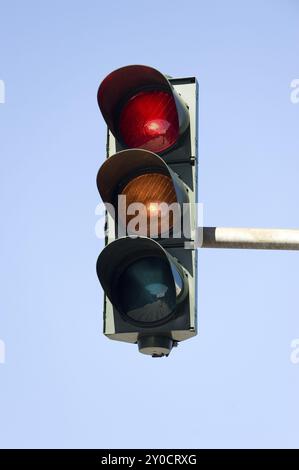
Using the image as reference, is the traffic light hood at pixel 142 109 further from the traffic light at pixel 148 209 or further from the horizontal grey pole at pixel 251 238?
the horizontal grey pole at pixel 251 238

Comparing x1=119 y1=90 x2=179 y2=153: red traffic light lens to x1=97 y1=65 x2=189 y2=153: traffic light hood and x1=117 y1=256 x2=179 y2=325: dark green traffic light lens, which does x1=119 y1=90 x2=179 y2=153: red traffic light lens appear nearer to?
x1=97 y1=65 x2=189 y2=153: traffic light hood

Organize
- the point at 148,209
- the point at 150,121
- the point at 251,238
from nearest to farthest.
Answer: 1. the point at 251,238
2. the point at 148,209
3. the point at 150,121

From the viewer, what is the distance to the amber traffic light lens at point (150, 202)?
10.2ft

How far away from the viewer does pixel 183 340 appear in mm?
3027

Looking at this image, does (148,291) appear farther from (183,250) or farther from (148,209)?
(148,209)

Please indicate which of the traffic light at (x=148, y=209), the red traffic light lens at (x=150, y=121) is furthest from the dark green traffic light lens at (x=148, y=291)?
the red traffic light lens at (x=150, y=121)

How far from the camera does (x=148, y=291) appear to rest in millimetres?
3055

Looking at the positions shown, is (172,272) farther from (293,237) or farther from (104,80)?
(104,80)

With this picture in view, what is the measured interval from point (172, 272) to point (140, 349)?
1.26ft

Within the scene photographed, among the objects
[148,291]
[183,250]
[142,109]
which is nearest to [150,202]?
[183,250]

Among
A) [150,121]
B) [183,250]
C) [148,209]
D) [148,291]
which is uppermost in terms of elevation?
[150,121]

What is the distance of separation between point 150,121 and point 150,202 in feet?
1.47
